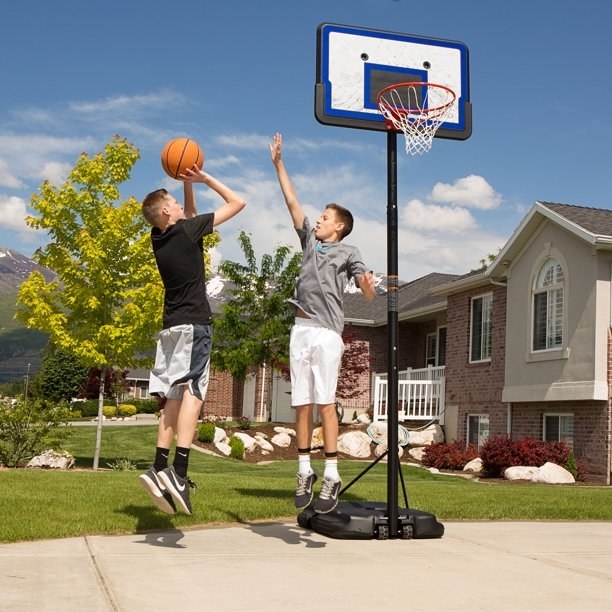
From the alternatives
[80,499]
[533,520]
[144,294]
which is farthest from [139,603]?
[144,294]

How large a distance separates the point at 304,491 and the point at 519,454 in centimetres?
1273

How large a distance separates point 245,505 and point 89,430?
2832 centimetres

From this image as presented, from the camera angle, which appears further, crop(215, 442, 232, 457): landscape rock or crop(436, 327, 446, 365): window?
crop(436, 327, 446, 365): window

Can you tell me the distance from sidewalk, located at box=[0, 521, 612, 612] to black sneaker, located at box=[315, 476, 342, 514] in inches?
9.5

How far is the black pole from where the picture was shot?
639 cm

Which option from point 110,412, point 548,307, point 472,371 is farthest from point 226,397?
point 548,307

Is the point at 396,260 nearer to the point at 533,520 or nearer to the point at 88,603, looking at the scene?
the point at 533,520

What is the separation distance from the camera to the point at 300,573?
486cm

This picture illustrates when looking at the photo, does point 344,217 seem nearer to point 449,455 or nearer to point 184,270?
point 184,270

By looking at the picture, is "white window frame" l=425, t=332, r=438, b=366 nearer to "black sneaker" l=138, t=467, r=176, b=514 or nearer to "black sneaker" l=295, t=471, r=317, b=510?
"black sneaker" l=295, t=471, r=317, b=510

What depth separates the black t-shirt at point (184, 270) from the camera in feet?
19.4

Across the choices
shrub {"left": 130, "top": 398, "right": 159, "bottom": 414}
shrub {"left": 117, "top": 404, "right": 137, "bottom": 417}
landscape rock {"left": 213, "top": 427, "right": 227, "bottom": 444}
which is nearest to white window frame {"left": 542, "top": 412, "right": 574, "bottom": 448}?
landscape rock {"left": 213, "top": 427, "right": 227, "bottom": 444}

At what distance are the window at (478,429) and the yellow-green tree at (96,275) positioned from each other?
929 cm

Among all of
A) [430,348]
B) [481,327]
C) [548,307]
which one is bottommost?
[430,348]
